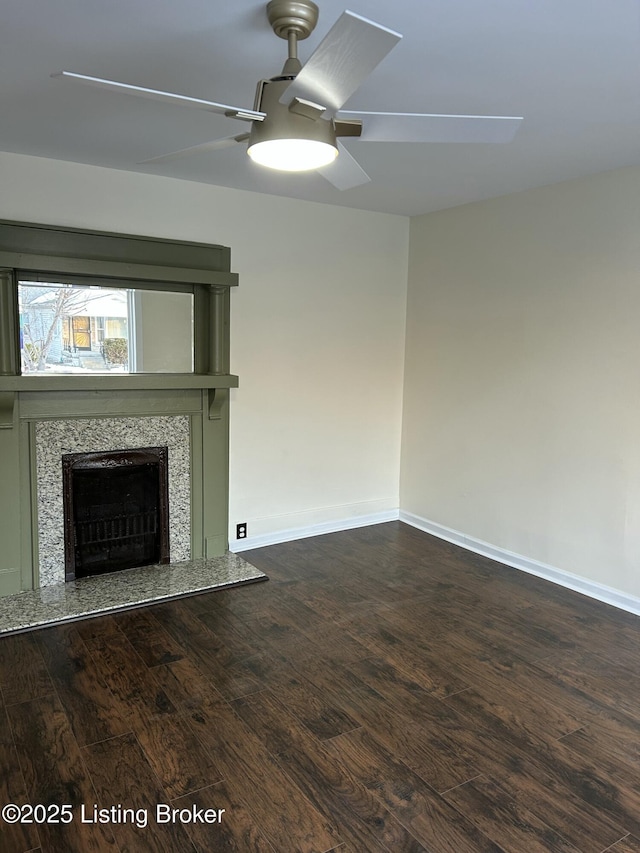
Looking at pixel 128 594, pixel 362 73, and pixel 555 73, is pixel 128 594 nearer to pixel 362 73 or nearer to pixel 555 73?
pixel 362 73

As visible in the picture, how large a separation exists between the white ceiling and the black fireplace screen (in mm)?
1800

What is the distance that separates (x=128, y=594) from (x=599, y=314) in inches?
129

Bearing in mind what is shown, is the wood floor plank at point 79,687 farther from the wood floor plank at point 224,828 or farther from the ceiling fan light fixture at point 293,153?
the ceiling fan light fixture at point 293,153

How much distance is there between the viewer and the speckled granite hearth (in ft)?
10.8

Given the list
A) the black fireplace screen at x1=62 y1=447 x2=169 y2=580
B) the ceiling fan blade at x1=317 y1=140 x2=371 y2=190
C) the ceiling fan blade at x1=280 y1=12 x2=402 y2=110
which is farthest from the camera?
the black fireplace screen at x1=62 y1=447 x2=169 y2=580

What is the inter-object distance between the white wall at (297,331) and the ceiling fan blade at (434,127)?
2.23 metres

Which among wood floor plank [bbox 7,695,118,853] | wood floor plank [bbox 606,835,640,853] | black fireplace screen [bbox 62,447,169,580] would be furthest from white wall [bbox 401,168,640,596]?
wood floor plank [bbox 7,695,118,853]

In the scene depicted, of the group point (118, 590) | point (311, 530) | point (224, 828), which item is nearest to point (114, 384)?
point (118, 590)

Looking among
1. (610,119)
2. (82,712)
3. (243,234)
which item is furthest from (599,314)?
(82,712)

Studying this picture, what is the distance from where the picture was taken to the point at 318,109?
173cm

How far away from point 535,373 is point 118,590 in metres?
2.99

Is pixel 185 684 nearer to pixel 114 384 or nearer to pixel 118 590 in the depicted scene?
pixel 118 590

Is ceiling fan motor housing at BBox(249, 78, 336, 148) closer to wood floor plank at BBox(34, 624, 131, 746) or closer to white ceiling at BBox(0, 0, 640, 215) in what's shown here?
white ceiling at BBox(0, 0, 640, 215)

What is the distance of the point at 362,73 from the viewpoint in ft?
5.15
